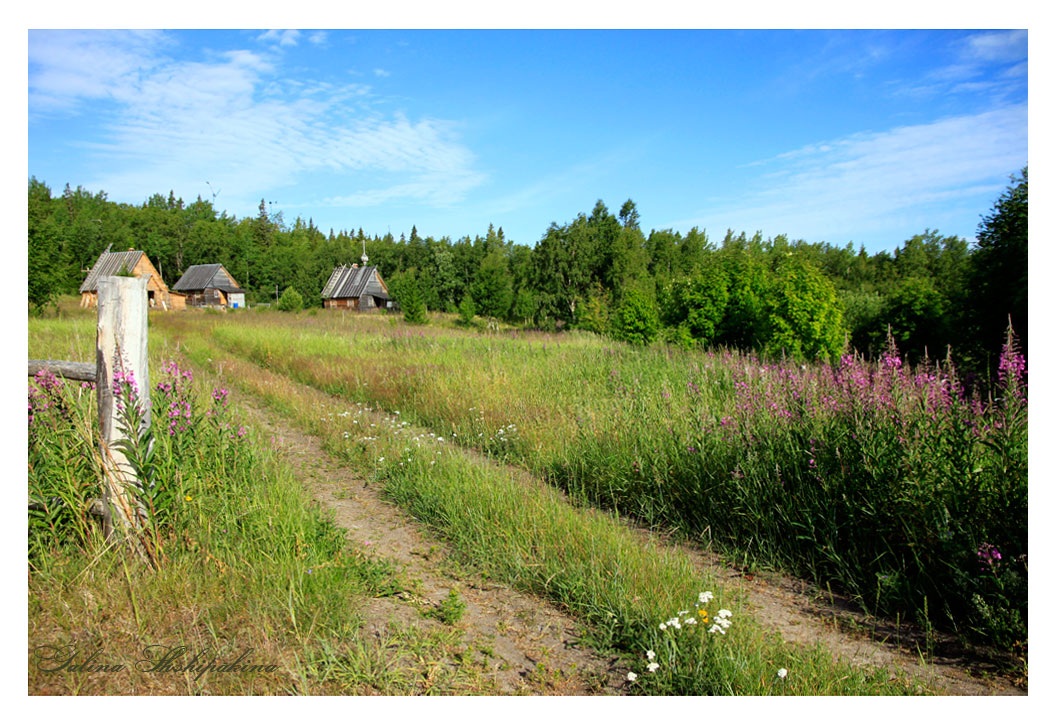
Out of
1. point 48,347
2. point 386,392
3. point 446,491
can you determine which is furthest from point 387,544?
point 48,347

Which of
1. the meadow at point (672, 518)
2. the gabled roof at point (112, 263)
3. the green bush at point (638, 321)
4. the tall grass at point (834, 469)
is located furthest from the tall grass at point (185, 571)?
the gabled roof at point (112, 263)

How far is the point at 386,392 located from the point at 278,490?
5217 millimetres

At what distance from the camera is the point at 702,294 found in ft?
62.0

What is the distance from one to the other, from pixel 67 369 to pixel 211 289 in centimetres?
5728

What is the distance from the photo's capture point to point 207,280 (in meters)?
53.2

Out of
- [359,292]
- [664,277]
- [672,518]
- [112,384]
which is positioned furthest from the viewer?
[359,292]

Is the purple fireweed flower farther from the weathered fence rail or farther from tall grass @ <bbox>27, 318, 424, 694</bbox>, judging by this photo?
the weathered fence rail

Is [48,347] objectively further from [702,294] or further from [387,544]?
[702,294]

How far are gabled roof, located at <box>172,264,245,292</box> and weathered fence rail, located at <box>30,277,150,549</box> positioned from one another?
56.5 metres

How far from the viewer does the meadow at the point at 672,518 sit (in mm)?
2600

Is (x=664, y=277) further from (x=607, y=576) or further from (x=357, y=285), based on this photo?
(x=607, y=576)

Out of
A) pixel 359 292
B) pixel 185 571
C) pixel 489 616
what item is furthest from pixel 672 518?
pixel 359 292

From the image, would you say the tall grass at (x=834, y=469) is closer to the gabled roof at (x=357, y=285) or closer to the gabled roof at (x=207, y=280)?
the gabled roof at (x=357, y=285)

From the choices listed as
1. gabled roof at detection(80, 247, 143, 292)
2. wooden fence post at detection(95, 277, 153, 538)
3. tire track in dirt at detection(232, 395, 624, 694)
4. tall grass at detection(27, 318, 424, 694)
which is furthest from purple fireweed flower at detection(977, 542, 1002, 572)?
gabled roof at detection(80, 247, 143, 292)
